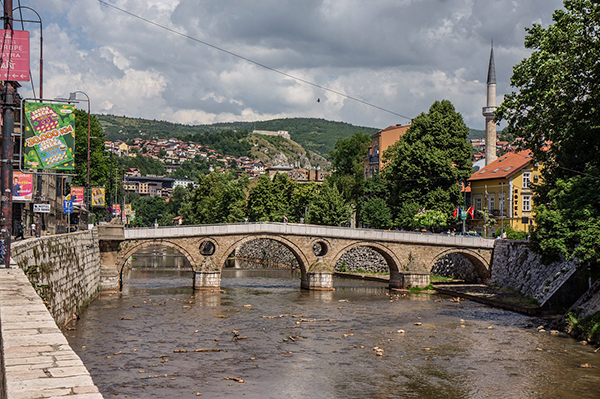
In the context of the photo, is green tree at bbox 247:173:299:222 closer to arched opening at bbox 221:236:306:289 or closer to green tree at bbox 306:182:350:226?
arched opening at bbox 221:236:306:289

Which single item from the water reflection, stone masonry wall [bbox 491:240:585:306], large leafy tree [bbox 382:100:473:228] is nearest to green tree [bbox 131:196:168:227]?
large leafy tree [bbox 382:100:473:228]

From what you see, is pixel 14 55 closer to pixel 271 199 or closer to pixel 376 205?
pixel 376 205

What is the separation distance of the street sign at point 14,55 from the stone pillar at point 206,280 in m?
32.3

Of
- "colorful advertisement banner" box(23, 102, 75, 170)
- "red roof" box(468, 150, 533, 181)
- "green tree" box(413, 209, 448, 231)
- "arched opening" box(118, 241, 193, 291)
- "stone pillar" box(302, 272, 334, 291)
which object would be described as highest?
"red roof" box(468, 150, 533, 181)

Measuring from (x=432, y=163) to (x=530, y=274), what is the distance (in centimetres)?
1599

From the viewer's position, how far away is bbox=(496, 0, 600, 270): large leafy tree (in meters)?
27.0

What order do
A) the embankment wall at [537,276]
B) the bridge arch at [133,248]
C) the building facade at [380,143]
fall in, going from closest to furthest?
the embankment wall at [537,276] < the bridge arch at [133,248] < the building facade at [380,143]

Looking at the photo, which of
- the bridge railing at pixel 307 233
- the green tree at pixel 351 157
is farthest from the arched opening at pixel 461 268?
the green tree at pixel 351 157

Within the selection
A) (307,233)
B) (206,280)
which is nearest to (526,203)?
(307,233)

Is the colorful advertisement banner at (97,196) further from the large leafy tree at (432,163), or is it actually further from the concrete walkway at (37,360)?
the concrete walkway at (37,360)

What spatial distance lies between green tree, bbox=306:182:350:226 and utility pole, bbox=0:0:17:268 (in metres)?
50.0

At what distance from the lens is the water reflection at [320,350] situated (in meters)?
20.4

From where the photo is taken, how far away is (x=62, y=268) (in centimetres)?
2666

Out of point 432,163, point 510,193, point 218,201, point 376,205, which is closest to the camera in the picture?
point 510,193
